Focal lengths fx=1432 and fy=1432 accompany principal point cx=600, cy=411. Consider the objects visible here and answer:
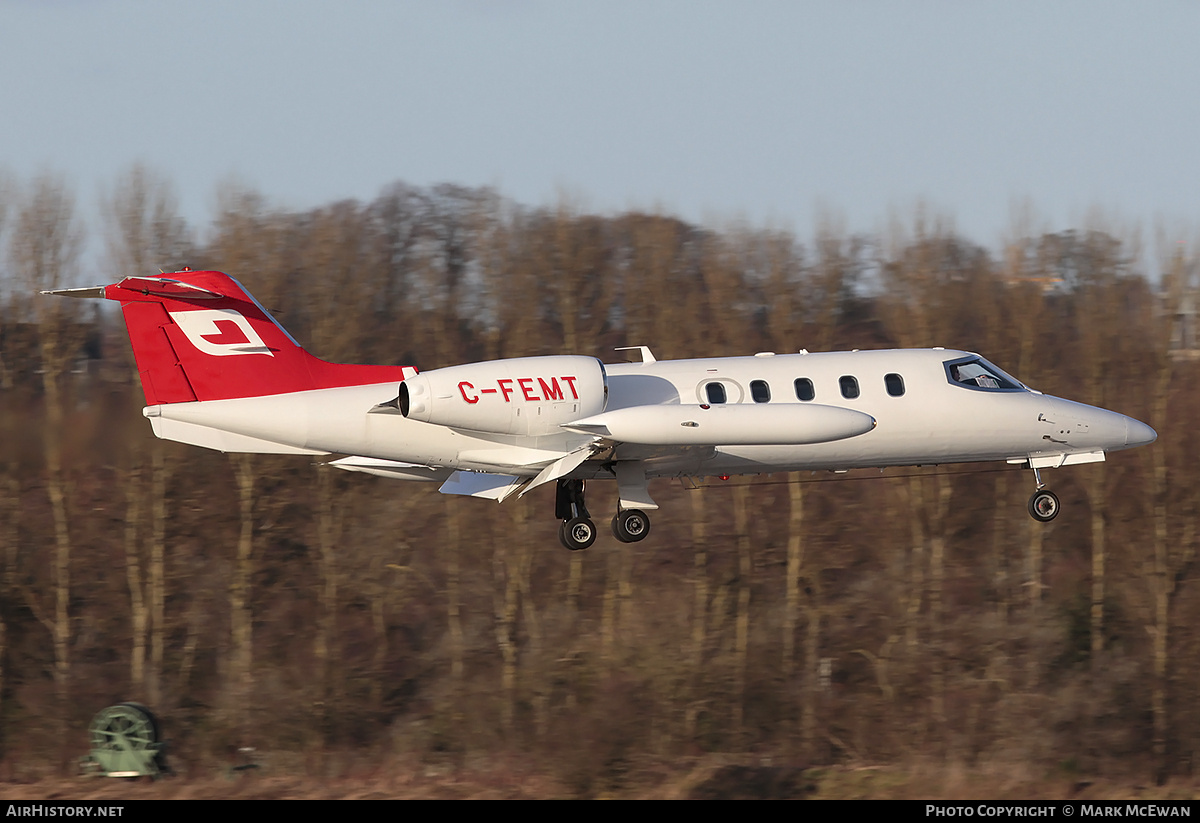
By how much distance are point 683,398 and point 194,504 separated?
22.6m

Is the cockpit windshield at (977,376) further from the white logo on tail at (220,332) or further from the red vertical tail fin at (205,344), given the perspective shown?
the white logo on tail at (220,332)

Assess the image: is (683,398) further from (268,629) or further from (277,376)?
(268,629)

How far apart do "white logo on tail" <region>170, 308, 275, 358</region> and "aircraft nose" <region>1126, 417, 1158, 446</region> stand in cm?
1404

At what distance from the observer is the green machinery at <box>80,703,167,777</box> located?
1544 inches

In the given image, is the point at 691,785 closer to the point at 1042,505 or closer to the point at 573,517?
the point at 1042,505

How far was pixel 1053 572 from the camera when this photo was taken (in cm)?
4197

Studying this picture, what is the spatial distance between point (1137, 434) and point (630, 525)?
884cm

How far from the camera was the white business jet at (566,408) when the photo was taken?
20.3m

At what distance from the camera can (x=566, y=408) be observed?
67.5ft

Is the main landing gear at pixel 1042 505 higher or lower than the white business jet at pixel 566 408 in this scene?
lower

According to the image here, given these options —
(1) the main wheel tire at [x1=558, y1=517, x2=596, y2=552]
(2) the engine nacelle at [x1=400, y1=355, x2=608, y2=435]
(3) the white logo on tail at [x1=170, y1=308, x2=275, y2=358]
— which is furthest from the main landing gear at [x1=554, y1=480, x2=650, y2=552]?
(3) the white logo on tail at [x1=170, y1=308, x2=275, y2=358]

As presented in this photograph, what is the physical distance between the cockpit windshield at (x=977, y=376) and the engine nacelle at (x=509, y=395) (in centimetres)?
598

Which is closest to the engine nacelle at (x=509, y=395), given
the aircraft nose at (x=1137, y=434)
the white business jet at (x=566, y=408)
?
the white business jet at (x=566, y=408)

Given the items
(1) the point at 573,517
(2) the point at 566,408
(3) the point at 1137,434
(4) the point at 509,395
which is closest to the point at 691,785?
(1) the point at 573,517
